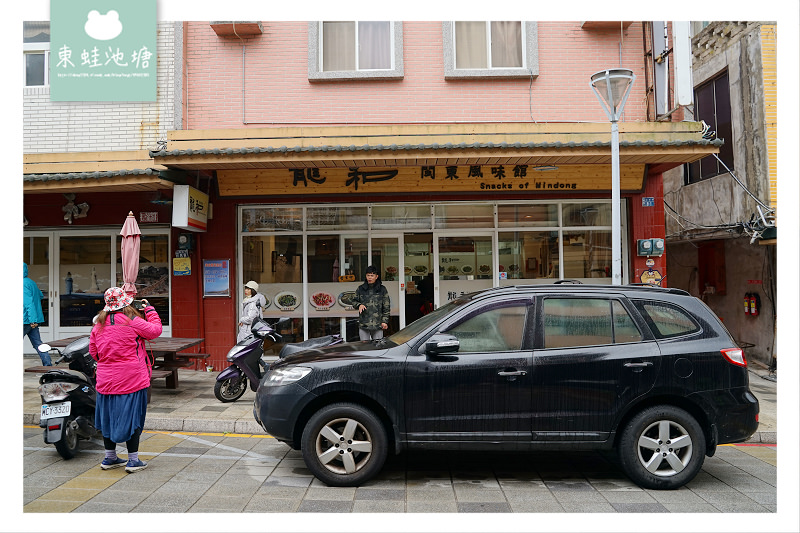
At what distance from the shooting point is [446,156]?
28.4 feet

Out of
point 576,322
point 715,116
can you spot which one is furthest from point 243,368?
point 715,116

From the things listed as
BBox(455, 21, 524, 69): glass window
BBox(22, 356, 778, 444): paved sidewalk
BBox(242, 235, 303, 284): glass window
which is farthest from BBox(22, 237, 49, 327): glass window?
BBox(455, 21, 524, 69): glass window

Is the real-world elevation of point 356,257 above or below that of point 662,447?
above

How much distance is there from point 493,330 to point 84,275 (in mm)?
9146

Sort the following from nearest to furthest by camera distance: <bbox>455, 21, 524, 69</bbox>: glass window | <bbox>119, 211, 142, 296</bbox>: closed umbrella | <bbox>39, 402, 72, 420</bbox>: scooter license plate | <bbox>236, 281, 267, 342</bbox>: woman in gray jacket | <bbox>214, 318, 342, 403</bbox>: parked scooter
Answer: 1. <bbox>39, 402, 72, 420</bbox>: scooter license plate
2. <bbox>119, 211, 142, 296</bbox>: closed umbrella
3. <bbox>214, 318, 342, 403</bbox>: parked scooter
4. <bbox>236, 281, 267, 342</bbox>: woman in gray jacket
5. <bbox>455, 21, 524, 69</bbox>: glass window

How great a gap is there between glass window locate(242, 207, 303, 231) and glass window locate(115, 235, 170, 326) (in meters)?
1.65

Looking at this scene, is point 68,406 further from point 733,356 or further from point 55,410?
point 733,356

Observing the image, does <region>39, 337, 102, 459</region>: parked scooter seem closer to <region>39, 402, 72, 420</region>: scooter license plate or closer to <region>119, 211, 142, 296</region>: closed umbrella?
<region>39, 402, 72, 420</region>: scooter license plate

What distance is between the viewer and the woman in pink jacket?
5.05 meters

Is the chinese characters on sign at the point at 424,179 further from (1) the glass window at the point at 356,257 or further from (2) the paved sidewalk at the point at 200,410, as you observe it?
(2) the paved sidewalk at the point at 200,410

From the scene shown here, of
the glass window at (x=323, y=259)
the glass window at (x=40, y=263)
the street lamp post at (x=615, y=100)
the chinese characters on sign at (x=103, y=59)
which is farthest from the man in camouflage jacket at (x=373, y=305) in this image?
the glass window at (x=40, y=263)

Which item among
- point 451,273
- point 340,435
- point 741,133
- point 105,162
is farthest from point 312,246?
point 741,133

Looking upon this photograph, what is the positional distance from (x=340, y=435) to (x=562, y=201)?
7.20 metres

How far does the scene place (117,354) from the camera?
16.6 ft
